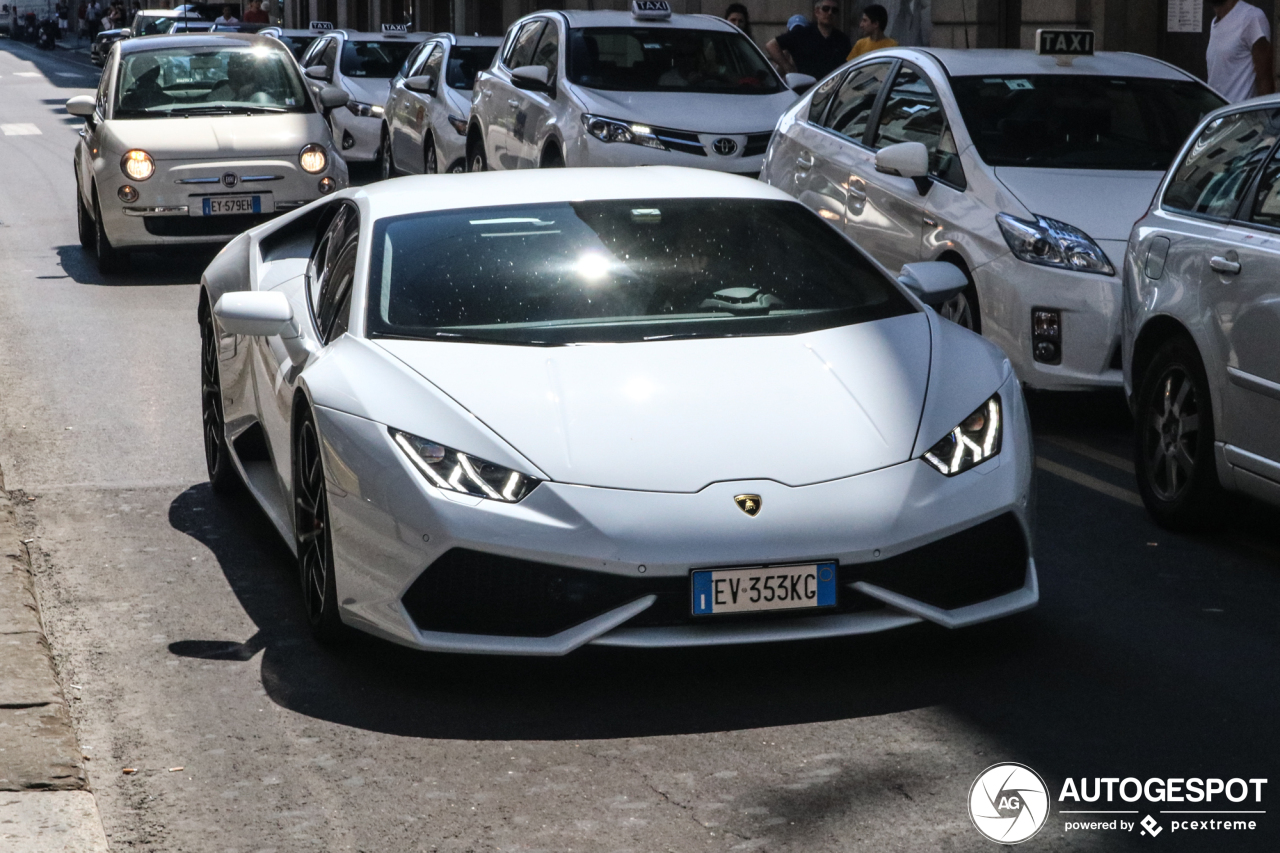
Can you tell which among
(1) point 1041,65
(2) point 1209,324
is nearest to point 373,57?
(1) point 1041,65

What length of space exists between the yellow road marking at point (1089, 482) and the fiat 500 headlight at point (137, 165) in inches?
321

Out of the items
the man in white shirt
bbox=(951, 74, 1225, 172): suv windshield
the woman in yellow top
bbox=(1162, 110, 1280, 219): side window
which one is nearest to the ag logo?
bbox=(1162, 110, 1280, 219): side window

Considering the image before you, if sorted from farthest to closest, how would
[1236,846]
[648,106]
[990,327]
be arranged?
[648,106] < [990,327] < [1236,846]

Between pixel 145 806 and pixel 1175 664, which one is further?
pixel 1175 664

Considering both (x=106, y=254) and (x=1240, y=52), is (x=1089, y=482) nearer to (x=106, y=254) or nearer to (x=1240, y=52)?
(x=1240, y=52)

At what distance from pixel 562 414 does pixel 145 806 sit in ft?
4.67

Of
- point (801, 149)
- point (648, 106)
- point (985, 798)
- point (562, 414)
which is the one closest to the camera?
point (985, 798)

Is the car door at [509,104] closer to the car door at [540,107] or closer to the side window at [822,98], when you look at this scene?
the car door at [540,107]

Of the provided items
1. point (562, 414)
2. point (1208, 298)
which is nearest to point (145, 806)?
point (562, 414)

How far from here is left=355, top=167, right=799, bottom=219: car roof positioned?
6207 millimetres

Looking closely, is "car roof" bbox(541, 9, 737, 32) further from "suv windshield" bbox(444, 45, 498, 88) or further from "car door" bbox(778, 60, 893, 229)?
"car door" bbox(778, 60, 893, 229)

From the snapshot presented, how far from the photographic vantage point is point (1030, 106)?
9.34 meters

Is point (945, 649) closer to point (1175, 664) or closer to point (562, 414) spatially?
point (1175, 664)

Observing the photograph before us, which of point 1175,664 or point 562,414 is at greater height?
point 562,414
